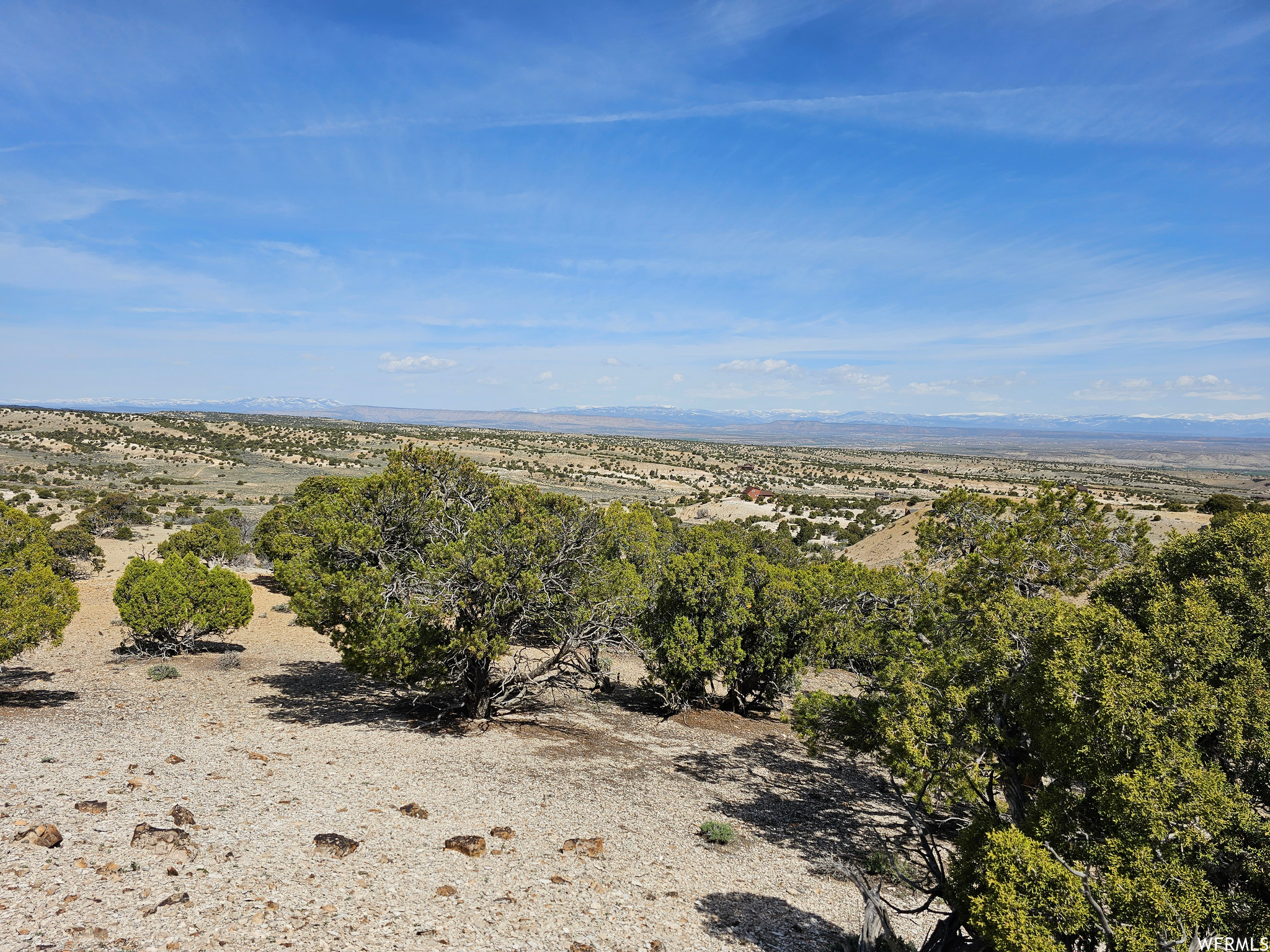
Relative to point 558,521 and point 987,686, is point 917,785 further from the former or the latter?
point 558,521

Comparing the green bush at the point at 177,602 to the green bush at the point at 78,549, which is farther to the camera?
the green bush at the point at 78,549

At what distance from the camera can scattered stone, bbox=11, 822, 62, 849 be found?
771 cm

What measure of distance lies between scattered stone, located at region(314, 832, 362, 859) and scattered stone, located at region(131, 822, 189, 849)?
163 centimetres

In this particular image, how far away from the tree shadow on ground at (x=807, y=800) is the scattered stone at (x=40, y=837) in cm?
1051

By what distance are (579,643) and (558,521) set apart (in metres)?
3.10

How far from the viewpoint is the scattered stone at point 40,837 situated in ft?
25.3

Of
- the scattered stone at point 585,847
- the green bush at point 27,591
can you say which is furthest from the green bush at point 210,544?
the scattered stone at point 585,847

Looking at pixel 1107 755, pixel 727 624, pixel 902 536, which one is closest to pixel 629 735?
pixel 727 624

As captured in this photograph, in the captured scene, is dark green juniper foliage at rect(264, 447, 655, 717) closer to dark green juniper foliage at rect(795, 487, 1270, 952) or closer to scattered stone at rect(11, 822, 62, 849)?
scattered stone at rect(11, 822, 62, 849)

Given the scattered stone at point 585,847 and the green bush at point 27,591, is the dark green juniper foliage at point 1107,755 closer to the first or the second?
the scattered stone at point 585,847

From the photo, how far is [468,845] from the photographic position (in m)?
9.49

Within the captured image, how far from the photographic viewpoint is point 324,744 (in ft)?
43.8

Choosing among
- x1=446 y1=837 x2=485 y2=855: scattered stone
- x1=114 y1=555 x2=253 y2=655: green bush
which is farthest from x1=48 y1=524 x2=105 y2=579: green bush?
x1=446 y1=837 x2=485 y2=855: scattered stone

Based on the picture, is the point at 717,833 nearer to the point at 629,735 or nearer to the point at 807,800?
the point at 807,800
